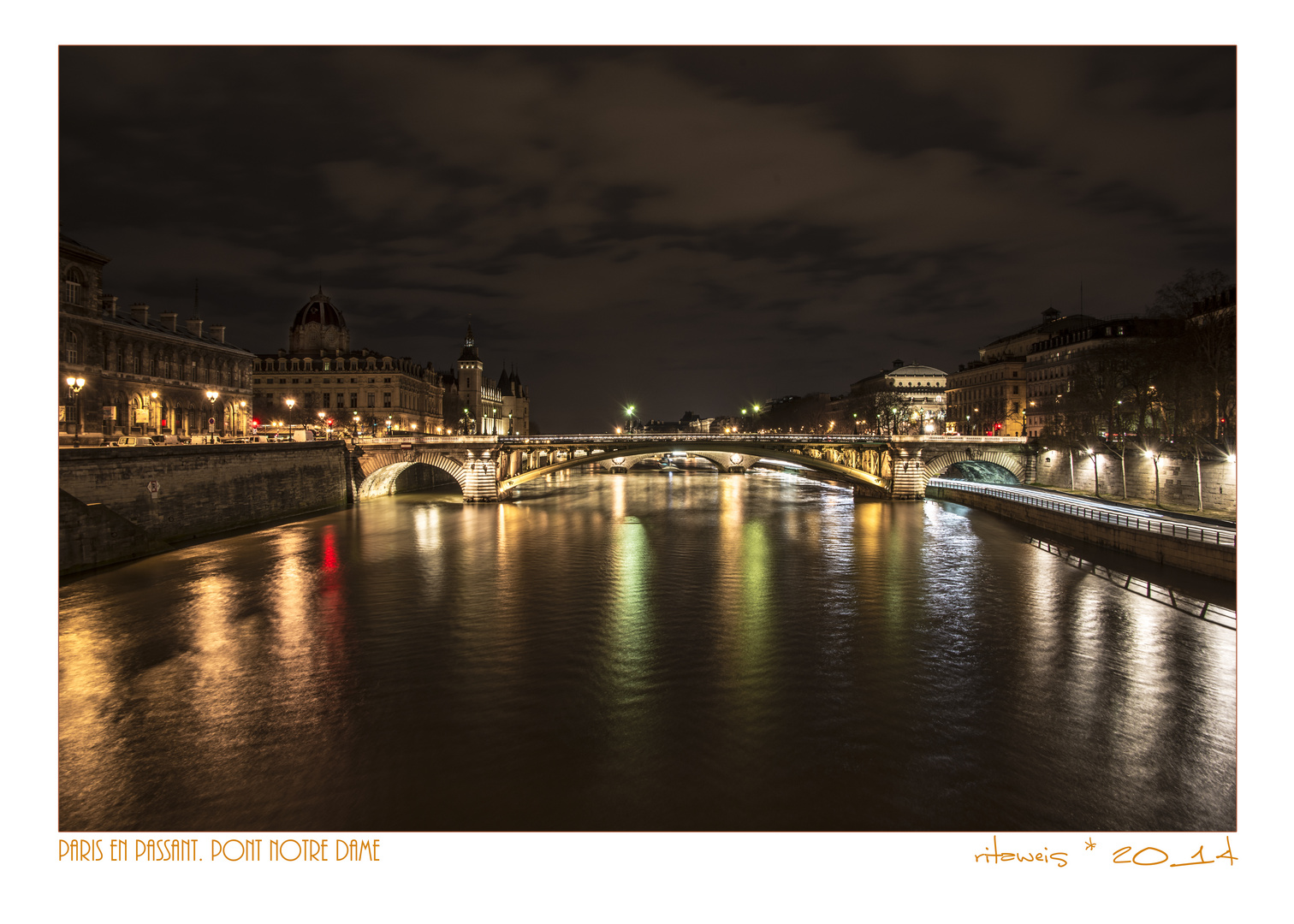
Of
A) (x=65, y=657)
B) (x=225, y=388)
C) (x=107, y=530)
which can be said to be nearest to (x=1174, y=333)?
(x=65, y=657)

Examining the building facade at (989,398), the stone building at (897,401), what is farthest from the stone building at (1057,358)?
the stone building at (897,401)

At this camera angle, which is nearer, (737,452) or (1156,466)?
(1156,466)

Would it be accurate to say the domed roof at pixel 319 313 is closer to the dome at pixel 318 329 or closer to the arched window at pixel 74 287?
the dome at pixel 318 329

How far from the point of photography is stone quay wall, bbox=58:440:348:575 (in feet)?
86.4

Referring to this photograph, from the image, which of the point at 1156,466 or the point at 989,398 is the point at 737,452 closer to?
the point at 1156,466

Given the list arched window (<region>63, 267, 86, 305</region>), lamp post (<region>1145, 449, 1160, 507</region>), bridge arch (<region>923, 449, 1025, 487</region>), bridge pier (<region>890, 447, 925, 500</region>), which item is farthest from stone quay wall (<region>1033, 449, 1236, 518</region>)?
arched window (<region>63, 267, 86, 305</region>)

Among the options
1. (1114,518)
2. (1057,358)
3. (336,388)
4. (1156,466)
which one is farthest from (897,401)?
(336,388)

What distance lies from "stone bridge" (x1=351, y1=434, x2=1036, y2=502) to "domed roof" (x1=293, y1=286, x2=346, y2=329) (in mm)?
56938

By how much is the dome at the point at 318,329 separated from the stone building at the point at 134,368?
42370 mm

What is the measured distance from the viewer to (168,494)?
3234 centimetres

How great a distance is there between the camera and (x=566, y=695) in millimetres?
14297

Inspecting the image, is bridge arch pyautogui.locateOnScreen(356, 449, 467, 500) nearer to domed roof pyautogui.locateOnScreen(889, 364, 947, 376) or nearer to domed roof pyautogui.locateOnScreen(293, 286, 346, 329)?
domed roof pyautogui.locateOnScreen(293, 286, 346, 329)

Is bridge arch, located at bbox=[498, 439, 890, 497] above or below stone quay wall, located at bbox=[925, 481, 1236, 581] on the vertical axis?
above

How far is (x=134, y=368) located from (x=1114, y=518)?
202 ft
